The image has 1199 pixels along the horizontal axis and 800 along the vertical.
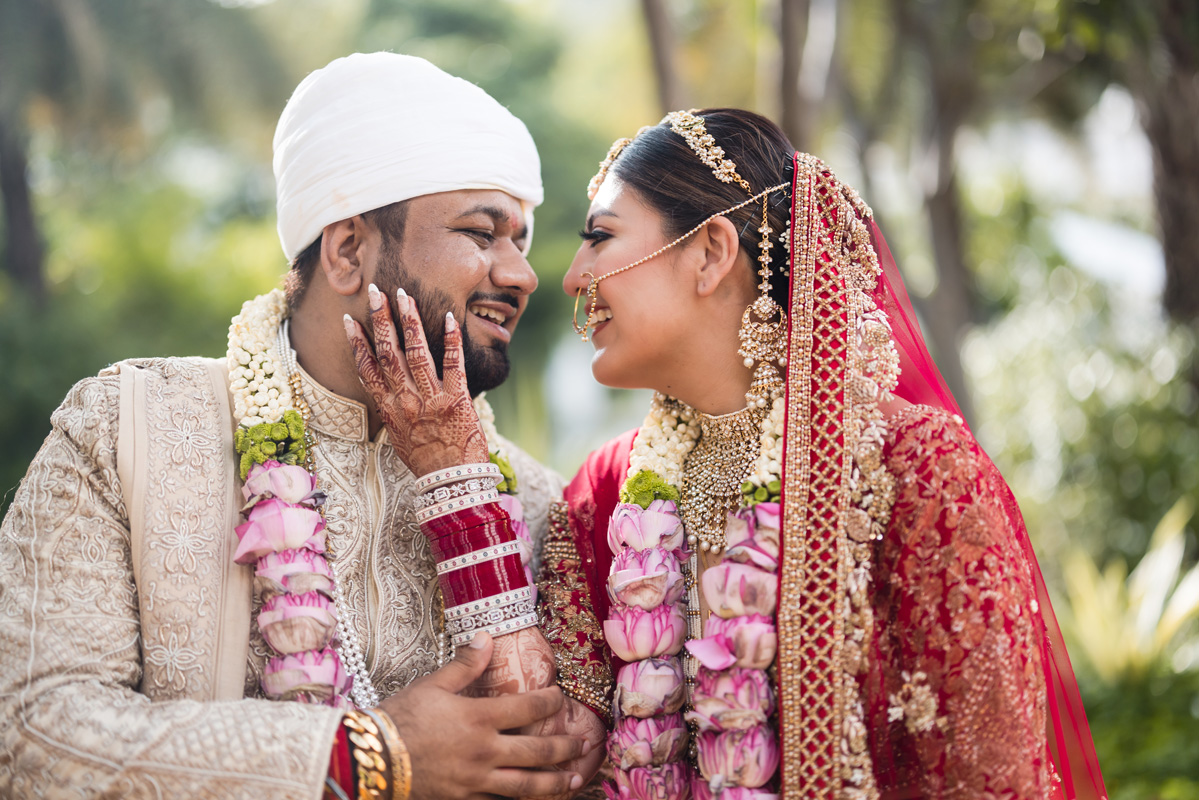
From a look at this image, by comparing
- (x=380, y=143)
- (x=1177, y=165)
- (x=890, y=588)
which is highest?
(x=1177, y=165)

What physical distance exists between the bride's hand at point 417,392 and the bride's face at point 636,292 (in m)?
0.35

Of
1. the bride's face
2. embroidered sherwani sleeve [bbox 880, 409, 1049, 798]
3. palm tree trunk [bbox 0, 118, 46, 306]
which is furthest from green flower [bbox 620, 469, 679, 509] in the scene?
palm tree trunk [bbox 0, 118, 46, 306]

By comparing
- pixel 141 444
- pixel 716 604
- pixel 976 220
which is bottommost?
pixel 716 604

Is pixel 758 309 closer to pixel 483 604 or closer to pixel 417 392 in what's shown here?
pixel 417 392

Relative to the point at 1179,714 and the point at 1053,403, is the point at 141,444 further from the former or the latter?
the point at 1053,403

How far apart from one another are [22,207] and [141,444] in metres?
10.2

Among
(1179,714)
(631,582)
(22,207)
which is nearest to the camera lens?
(631,582)

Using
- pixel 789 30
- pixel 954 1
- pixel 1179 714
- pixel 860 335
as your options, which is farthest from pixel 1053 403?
pixel 860 335

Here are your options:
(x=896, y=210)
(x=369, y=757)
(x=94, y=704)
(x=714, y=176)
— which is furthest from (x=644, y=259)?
(x=896, y=210)

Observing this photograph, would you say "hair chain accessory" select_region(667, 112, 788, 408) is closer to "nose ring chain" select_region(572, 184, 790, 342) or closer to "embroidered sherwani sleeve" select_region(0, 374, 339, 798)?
"nose ring chain" select_region(572, 184, 790, 342)

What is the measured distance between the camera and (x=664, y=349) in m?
2.36

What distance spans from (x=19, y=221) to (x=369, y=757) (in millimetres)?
10882

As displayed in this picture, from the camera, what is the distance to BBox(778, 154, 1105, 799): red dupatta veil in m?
1.97

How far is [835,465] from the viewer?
80.2 inches
